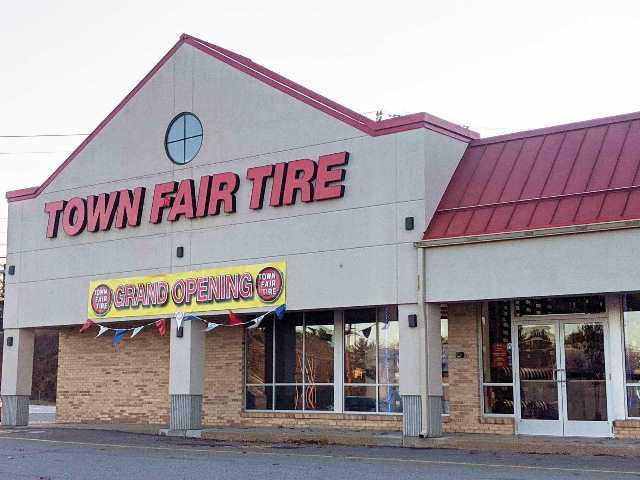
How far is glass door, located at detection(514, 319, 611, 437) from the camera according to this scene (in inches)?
749

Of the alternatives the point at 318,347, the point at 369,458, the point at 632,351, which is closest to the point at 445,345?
the point at 318,347

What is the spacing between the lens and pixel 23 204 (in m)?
28.3

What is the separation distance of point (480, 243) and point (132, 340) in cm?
1219

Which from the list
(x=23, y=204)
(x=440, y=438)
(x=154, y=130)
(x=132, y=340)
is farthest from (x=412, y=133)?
(x=23, y=204)

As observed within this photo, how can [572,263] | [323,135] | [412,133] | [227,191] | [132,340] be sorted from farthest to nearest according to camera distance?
[132,340] < [227,191] < [323,135] < [412,133] < [572,263]

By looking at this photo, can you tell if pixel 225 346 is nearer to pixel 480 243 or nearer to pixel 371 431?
pixel 371 431

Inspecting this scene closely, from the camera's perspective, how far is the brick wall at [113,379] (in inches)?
1046

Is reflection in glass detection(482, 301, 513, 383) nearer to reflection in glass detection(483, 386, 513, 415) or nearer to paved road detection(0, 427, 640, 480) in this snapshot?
reflection in glass detection(483, 386, 513, 415)

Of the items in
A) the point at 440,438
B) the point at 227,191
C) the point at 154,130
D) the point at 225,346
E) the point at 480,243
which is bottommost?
the point at 440,438

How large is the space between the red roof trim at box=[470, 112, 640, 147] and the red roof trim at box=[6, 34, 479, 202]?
53 centimetres

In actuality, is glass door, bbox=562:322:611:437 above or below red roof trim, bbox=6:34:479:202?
below

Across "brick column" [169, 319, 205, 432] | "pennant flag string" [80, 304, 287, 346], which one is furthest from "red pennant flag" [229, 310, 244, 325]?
"brick column" [169, 319, 205, 432]

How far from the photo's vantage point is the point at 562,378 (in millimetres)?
19484

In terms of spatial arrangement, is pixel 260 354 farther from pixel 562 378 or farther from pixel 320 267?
pixel 562 378
